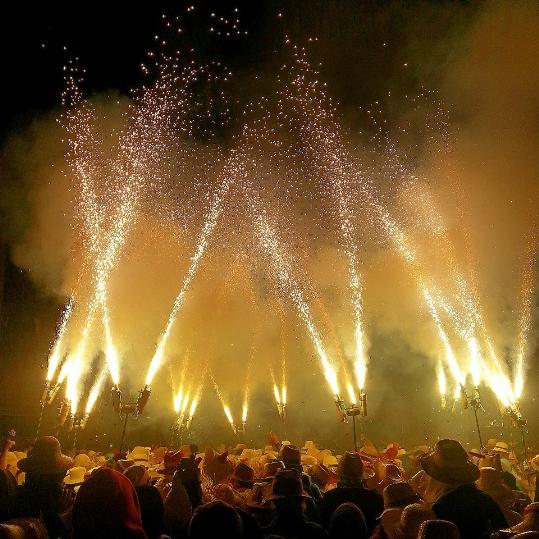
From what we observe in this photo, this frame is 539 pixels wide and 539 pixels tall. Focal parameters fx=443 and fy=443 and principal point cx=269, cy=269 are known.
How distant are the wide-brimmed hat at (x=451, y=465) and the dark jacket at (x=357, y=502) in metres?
0.63

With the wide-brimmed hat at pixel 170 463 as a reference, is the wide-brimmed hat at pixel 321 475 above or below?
below

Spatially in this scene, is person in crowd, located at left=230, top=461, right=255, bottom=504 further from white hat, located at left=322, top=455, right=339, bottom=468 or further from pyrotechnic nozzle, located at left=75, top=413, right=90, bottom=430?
pyrotechnic nozzle, located at left=75, top=413, right=90, bottom=430

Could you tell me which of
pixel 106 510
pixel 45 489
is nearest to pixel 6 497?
pixel 45 489

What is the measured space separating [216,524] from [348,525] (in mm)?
1327

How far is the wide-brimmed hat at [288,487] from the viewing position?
120 inches

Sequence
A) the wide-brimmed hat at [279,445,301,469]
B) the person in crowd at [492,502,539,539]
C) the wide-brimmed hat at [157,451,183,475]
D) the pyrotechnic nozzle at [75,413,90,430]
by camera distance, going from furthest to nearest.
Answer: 1. the pyrotechnic nozzle at [75,413,90,430]
2. the wide-brimmed hat at [157,451,183,475]
3. the wide-brimmed hat at [279,445,301,469]
4. the person in crowd at [492,502,539,539]

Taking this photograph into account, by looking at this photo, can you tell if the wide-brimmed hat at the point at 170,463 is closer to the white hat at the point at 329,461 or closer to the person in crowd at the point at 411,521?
the person in crowd at the point at 411,521

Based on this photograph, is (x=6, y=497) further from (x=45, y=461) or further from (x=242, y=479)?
(x=242, y=479)

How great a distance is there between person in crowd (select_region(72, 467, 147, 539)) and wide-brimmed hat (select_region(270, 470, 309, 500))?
994 millimetres

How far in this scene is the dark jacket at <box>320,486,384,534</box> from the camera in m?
3.54

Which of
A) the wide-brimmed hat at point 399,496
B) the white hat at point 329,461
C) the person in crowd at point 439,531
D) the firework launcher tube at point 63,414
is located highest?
the firework launcher tube at point 63,414

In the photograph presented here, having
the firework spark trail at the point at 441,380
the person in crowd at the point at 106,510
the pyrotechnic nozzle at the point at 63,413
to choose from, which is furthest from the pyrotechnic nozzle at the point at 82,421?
the firework spark trail at the point at 441,380

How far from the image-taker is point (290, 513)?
119 inches

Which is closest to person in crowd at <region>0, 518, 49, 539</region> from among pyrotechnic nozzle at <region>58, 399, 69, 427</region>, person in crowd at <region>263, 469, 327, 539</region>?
person in crowd at <region>263, 469, 327, 539</region>
